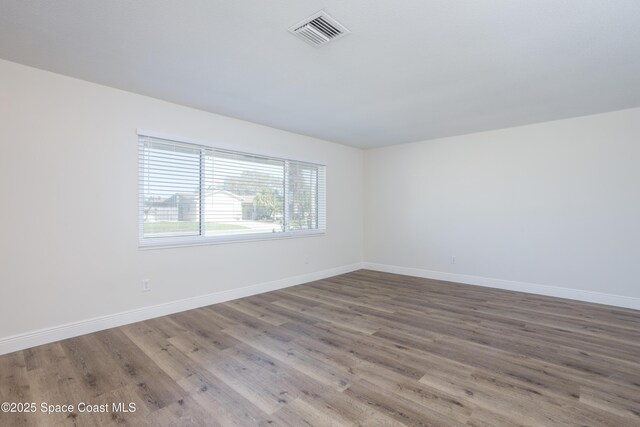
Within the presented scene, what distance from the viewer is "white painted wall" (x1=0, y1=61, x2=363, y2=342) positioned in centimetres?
268

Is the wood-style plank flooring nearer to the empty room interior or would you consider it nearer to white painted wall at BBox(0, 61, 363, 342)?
the empty room interior

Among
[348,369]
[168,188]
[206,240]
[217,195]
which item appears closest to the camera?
[348,369]

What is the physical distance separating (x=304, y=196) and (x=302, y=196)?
0.05 m

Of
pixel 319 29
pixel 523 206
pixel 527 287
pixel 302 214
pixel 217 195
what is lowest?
pixel 527 287

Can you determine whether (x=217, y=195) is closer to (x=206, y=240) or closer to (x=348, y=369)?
(x=206, y=240)

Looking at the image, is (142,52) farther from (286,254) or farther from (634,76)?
(634,76)

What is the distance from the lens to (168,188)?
3641mm

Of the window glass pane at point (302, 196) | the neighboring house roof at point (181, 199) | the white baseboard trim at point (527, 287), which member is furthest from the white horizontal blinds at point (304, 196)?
the white baseboard trim at point (527, 287)

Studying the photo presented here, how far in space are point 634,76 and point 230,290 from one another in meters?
4.93

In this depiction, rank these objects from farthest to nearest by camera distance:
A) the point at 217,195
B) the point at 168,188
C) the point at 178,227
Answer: the point at 217,195 → the point at 178,227 → the point at 168,188

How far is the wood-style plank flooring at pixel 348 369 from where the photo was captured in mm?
1828

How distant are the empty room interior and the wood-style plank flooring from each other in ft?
0.07

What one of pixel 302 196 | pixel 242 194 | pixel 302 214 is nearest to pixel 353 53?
pixel 242 194

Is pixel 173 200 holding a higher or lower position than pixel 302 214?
higher
